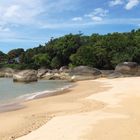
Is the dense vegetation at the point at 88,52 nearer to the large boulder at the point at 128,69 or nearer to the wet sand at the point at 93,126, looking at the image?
the large boulder at the point at 128,69

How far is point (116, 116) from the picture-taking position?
14.4 m

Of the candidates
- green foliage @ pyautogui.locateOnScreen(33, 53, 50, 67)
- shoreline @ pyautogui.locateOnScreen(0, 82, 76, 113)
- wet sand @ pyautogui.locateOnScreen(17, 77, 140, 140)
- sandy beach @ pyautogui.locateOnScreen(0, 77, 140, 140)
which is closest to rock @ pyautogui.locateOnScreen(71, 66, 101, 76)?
shoreline @ pyautogui.locateOnScreen(0, 82, 76, 113)

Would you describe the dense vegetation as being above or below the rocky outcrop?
above

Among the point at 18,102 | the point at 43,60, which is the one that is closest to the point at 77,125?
the point at 18,102

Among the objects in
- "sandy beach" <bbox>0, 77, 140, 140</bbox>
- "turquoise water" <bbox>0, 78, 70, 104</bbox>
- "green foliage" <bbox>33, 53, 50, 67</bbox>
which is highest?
"green foliage" <bbox>33, 53, 50, 67</bbox>

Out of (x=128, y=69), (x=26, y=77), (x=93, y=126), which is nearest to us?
(x=93, y=126)

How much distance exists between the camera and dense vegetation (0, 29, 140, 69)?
62.2 m

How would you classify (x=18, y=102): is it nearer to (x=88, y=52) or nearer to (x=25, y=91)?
(x=25, y=91)

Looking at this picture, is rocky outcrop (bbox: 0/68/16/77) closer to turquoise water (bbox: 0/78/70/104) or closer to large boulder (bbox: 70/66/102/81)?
large boulder (bbox: 70/66/102/81)

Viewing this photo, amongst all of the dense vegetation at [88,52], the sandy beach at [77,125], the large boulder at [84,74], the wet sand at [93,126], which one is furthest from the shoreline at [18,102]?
the dense vegetation at [88,52]

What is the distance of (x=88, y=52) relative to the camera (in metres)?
65.4

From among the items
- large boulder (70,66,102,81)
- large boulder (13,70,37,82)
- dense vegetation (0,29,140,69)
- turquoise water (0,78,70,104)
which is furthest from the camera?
dense vegetation (0,29,140,69)

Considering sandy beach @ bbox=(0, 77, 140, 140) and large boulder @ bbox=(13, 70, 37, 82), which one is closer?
sandy beach @ bbox=(0, 77, 140, 140)

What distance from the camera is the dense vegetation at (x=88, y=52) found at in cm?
6216
